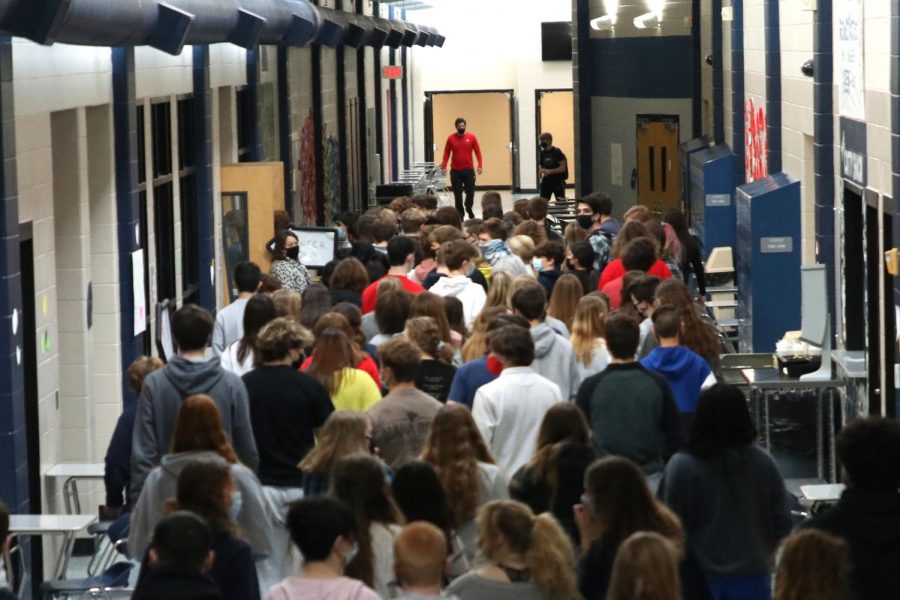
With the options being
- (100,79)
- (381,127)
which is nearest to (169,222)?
(100,79)

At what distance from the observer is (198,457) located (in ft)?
23.1

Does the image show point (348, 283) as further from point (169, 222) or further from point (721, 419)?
point (721, 419)

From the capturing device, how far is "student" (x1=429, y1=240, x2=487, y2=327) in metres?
11.7

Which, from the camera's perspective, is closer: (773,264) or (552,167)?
(773,264)

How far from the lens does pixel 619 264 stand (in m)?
12.4

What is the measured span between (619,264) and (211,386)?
500 cm

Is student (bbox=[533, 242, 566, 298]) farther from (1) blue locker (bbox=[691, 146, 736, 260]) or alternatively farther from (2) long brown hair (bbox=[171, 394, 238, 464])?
(1) blue locker (bbox=[691, 146, 736, 260])

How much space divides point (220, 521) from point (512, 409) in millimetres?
2424

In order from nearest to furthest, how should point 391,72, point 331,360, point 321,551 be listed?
point 321,551
point 331,360
point 391,72

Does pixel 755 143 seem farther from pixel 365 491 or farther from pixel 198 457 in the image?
pixel 365 491

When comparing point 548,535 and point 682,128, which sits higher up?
point 682,128

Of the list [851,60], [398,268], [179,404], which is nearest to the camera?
[179,404]

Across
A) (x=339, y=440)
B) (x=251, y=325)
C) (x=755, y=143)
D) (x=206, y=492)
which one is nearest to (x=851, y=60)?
(x=251, y=325)

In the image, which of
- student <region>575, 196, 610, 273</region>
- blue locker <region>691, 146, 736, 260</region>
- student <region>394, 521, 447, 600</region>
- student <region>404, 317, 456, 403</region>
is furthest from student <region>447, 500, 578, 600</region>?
blue locker <region>691, 146, 736, 260</region>
